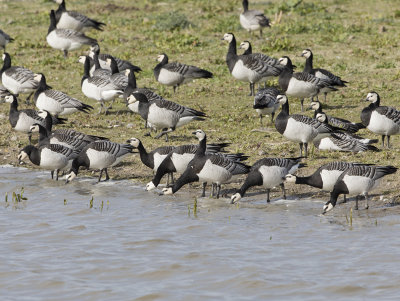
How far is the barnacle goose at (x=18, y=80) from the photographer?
22016mm

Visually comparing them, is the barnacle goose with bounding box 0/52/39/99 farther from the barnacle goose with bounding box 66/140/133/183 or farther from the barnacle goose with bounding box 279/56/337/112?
the barnacle goose with bounding box 279/56/337/112

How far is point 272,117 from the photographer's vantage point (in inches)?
792

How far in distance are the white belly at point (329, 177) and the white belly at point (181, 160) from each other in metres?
2.93

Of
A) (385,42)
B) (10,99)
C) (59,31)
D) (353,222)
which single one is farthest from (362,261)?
(59,31)

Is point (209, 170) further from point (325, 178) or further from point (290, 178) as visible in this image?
point (325, 178)

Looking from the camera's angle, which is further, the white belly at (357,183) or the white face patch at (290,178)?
the white face patch at (290,178)

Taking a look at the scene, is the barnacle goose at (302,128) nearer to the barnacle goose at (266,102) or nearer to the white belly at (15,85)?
the barnacle goose at (266,102)

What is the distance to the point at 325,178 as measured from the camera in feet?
46.7

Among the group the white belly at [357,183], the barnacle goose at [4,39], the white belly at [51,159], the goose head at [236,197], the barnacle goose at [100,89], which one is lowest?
the goose head at [236,197]

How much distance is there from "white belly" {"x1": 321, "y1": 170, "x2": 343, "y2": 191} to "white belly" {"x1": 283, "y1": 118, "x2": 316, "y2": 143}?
248cm

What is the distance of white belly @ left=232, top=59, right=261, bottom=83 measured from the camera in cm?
2230

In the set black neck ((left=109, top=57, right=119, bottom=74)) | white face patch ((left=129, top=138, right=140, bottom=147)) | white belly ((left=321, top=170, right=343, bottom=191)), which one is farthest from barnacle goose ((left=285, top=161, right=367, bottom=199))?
black neck ((left=109, top=57, right=119, bottom=74))

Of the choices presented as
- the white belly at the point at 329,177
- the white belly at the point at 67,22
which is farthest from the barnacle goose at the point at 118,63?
the white belly at the point at 329,177

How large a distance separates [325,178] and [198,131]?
2807 mm
